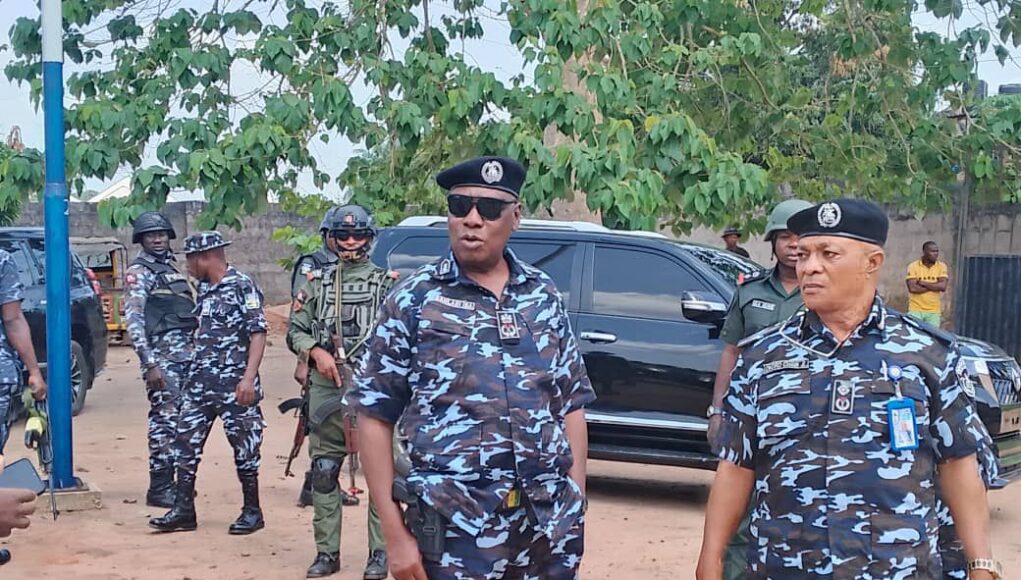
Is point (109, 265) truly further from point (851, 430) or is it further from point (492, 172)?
point (851, 430)

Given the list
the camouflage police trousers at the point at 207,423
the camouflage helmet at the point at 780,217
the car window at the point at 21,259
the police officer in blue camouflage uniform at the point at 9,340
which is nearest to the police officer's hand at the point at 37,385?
the police officer in blue camouflage uniform at the point at 9,340

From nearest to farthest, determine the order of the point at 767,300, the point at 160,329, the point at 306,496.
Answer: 1. the point at 767,300
2. the point at 160,329
3. the point at 306,496

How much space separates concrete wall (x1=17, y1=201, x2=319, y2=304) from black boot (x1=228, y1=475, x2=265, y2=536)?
14.3 metres

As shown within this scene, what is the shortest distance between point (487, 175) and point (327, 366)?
2838mm

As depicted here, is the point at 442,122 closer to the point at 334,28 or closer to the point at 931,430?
the point at 334,28

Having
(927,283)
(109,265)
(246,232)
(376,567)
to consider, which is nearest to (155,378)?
(376,567)

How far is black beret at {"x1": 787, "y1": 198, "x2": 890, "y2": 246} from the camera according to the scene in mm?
3074

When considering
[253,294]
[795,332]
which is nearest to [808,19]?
[253,294]

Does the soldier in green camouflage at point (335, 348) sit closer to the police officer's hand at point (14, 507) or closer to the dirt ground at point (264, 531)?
the dirt ground at point (264, 531)

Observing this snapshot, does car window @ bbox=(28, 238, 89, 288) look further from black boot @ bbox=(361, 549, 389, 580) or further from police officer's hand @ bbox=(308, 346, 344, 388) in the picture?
black boot @ bbox=(361, 549, 389, 580)

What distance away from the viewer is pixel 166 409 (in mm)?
7742

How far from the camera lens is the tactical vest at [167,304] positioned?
7.67 metres

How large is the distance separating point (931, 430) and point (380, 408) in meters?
1.44

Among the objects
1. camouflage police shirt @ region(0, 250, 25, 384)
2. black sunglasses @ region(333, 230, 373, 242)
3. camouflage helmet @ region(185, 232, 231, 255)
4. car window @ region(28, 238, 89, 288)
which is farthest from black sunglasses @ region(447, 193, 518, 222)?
car window @ region(28, 238, 89, 288)
